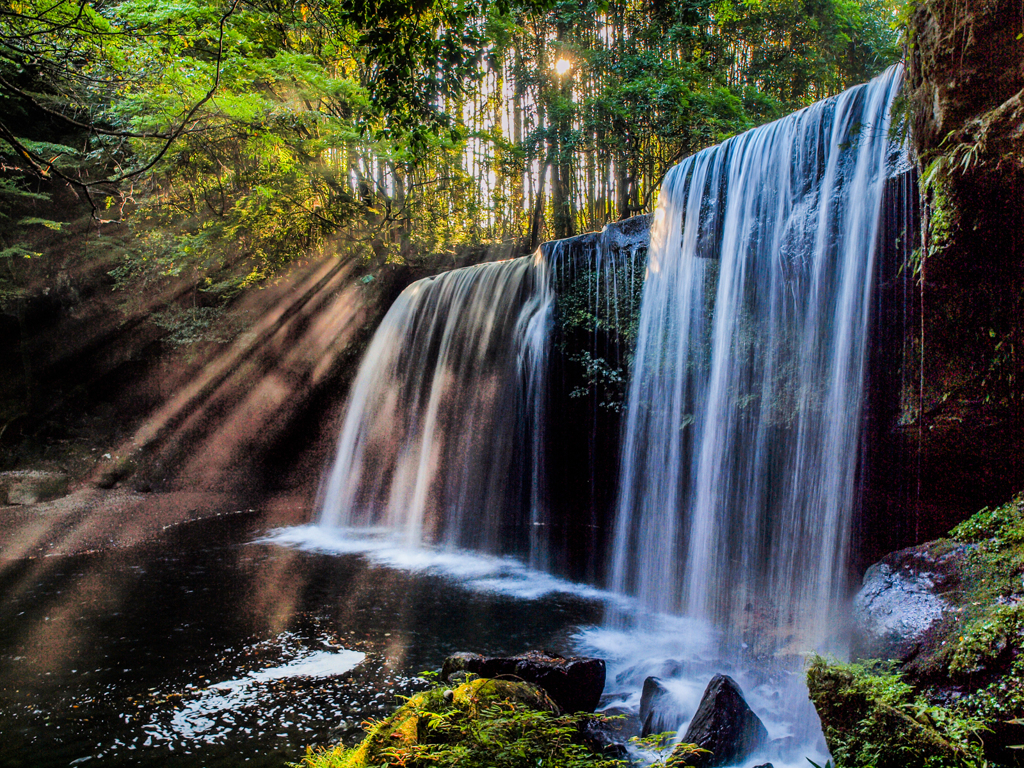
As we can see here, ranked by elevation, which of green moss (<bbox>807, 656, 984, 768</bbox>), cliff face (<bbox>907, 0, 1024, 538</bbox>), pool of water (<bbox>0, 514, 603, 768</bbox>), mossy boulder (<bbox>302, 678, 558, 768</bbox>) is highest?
cliff face (<bbox>907, 0, 1024, 538</bbox>)

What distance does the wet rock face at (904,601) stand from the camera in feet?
12.6

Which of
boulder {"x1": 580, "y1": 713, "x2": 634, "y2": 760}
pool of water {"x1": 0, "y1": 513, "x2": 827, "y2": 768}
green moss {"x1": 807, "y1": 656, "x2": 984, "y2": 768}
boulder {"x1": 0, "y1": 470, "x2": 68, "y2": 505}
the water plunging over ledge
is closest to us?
green moss {"x1": 807, "y1": 656, "x2": 984, "y2": 768}

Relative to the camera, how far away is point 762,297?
6.76 meters

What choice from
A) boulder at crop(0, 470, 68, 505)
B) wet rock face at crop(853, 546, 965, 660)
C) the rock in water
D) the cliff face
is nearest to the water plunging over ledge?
the rock in water

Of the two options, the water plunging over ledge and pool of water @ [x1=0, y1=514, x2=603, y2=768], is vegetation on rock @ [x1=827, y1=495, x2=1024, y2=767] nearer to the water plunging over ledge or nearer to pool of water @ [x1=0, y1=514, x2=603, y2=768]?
the water plunging over ledge

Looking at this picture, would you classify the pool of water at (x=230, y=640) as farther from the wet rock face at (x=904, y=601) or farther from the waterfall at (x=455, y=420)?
the wet rock face at (x=904, y=601)

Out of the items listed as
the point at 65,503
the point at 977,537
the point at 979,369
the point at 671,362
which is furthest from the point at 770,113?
the point at 65,503

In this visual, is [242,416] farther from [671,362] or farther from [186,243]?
[671,362]

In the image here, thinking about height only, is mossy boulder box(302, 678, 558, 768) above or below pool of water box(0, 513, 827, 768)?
above

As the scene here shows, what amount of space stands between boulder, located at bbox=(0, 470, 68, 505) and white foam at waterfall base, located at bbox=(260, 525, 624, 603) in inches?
192

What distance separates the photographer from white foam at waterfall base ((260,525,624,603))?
8227mm

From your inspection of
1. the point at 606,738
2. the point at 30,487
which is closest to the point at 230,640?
the point at 606,738

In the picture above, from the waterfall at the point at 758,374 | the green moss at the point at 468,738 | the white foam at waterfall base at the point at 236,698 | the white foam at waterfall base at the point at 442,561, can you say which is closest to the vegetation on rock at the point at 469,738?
the green moss at the point at 468,738

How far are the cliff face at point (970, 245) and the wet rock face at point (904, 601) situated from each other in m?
1.14
